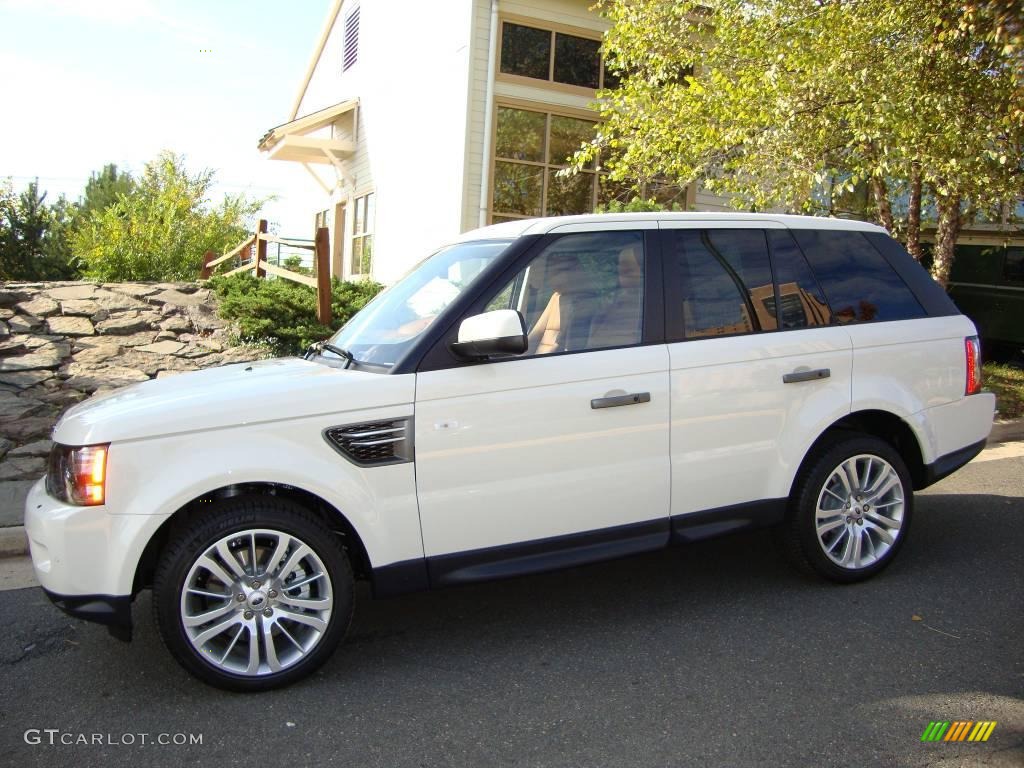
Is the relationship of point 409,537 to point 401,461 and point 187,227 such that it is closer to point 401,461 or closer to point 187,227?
point 401,461

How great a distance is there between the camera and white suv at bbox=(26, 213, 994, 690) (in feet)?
10.8

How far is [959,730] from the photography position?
3121 millimetres

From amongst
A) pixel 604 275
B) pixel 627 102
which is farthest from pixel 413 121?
pixel 604 275

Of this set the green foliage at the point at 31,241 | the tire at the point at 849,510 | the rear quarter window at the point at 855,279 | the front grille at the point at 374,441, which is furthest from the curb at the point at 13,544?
the green foliage at the point at 31,241

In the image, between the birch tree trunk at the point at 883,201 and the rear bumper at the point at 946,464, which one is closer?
the rear bumper at the point at 946,464

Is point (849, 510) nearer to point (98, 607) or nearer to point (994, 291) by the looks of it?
point (98, 607)

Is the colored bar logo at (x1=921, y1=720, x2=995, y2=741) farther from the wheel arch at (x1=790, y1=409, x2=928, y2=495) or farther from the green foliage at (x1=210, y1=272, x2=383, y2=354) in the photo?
the green foliage at (x1=210, y1=272, x2=383, y2=354)

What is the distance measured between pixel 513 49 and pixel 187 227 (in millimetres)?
8008

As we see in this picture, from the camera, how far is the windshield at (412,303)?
3838 mm

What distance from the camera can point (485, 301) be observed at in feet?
12.3

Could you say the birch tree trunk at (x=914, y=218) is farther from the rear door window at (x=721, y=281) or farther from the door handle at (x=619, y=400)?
the door handle at (x=619, y=400)

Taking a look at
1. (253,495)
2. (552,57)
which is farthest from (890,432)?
(552,57)

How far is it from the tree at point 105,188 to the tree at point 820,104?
2238cm

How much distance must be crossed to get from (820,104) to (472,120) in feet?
17.4
